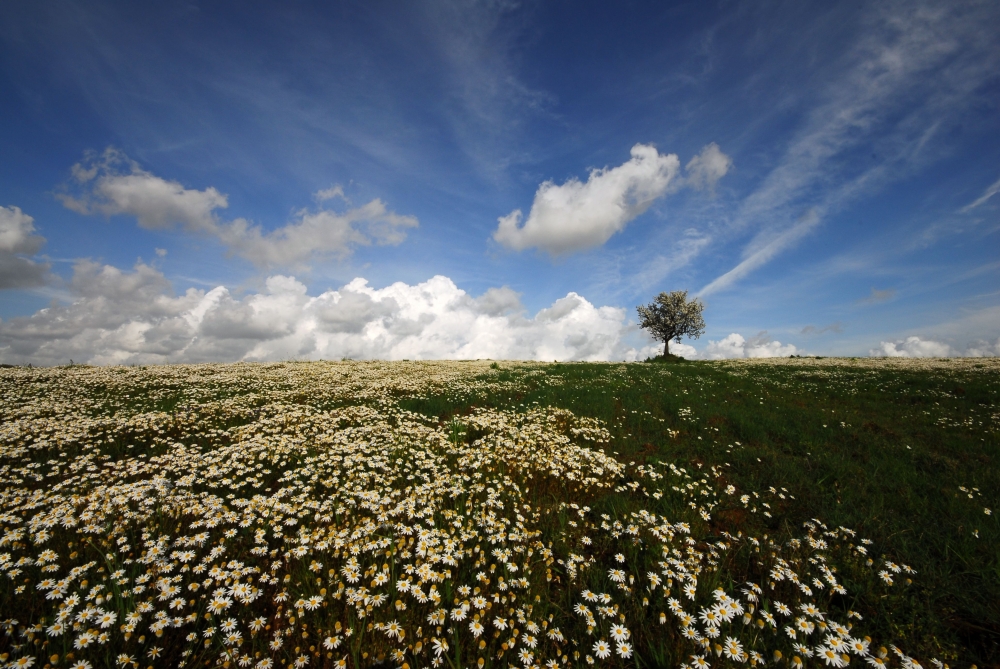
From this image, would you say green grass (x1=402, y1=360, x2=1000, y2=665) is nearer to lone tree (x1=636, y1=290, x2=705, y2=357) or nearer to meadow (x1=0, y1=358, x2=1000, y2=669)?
meadow (x1=0, y1=358, x2=1000, y2=669)

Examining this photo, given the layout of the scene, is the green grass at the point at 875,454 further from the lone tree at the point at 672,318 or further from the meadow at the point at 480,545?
the lone tree at the point at 672,318

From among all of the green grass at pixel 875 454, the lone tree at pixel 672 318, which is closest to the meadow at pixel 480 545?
the green grass at pixel 875 454

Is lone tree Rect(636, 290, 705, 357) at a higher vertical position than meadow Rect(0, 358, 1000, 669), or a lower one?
higher

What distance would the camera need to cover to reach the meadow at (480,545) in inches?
150

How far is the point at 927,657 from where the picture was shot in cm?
400

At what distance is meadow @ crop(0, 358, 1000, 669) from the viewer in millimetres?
3801

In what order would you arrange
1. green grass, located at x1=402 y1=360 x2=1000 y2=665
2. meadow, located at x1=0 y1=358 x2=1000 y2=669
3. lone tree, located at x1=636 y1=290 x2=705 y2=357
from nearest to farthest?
meadow, located at x1=0 y1=358 x2=1000 y2=669 < green grass, located at x1=402 y1=360 x2=1000 y2=665 < lone tree, located at x1=636 y1=290 x2=705 y2=357

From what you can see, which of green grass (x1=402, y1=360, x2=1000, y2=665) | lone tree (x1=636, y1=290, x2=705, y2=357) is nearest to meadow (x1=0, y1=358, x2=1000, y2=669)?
green grass (x1=402, y1=360, x2=1000, y2=665)

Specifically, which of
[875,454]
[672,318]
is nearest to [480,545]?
[875,454]

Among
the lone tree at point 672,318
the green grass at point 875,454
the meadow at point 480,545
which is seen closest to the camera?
the meadow at point 480,545

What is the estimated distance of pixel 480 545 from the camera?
5492mm

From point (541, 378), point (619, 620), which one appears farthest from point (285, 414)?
point (541, 378)

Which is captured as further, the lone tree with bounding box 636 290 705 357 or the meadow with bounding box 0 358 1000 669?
the lone tree with bounding box 636 290 705 357

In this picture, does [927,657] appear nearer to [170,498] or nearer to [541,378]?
[170,498]
